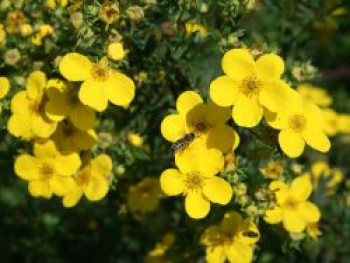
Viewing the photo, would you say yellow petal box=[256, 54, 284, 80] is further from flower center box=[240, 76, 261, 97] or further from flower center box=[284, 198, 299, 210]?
flower center box=[284, 198, 299, 210]

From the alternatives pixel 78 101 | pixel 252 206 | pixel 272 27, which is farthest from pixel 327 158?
pixel 78 101

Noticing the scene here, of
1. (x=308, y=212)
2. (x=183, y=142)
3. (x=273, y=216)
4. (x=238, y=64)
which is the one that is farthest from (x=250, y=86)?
(x=308, y=212)

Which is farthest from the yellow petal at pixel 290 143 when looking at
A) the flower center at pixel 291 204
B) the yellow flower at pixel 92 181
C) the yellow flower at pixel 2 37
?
the yellow flower at pixel 2 37

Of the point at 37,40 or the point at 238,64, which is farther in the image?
the point at 37,40

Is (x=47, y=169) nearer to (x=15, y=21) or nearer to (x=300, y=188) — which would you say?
(x=15, y=21)

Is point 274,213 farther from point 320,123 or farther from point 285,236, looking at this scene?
point 320,123

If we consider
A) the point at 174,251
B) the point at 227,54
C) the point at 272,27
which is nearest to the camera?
the point at 227,54

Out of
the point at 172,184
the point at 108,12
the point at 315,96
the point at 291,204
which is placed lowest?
the point at 315,96
